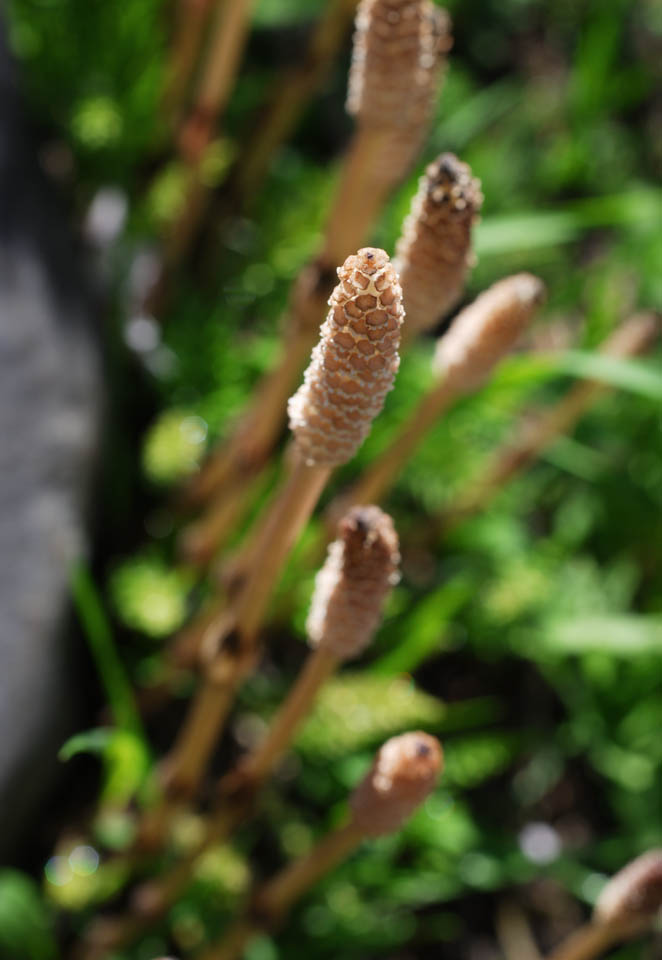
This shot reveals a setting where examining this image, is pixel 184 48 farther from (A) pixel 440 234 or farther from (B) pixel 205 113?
(A) pixel 440 234

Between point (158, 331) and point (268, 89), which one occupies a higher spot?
point (268, 89)

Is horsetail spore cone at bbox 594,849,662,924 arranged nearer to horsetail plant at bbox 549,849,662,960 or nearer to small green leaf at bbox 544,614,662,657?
horsetail plant at bbox 549,849,662,960

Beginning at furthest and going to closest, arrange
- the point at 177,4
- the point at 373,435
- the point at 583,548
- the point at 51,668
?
the point at 583,548
the point at 177,4
the point at 373,435
the point at 51,668

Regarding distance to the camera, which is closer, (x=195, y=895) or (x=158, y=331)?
(x=195, y=895)

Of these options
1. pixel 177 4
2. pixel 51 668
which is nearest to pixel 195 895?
pixel 51 668

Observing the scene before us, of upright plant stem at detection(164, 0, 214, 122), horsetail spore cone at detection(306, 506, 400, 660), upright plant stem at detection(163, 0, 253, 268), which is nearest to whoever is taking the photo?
horsetail spore cone at detection(306, 506, 400, 660)

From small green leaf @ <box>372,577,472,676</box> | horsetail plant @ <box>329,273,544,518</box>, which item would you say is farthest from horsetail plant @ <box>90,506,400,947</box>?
small green leaf @ <box>372,577,472,676</box>

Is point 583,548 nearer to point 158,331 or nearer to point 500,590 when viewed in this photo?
point 500,590
